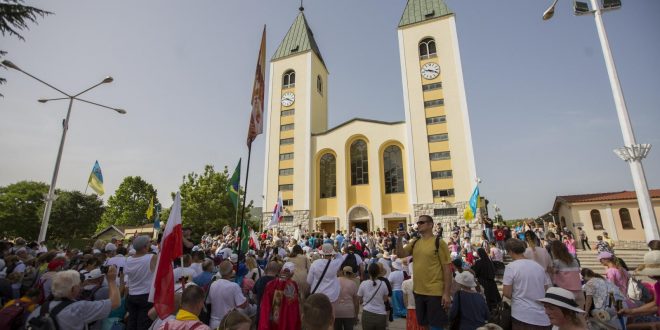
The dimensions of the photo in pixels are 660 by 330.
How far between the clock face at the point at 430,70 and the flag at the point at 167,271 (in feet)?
88.9

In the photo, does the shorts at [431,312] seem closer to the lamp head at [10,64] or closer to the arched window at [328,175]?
the lamp head at [10,64]

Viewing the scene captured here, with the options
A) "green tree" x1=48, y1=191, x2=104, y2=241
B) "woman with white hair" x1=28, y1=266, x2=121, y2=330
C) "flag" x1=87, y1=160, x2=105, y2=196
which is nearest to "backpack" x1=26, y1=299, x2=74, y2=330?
"woman with white hair" x1=28, y1=266, x2=121, y2=330

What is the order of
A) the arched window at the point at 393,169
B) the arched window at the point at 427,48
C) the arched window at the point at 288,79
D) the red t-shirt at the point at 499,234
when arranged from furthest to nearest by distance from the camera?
the arched window at the point at 288,79 < the arched window at the point at 427,48 < the arched window at the point at 393,169 < the red t-shirt at the point at 499,234

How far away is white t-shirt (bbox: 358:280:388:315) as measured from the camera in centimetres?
470

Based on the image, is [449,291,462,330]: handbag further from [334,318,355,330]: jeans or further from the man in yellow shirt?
[334,318,355,330]: jeans

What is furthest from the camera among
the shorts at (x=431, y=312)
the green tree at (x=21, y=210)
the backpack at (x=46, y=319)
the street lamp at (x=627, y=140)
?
the green tree at (x=21, y=210)

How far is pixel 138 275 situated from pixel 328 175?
81.7 feet

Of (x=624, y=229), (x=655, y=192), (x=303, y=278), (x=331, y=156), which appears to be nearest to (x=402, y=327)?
(x=303, y=278)

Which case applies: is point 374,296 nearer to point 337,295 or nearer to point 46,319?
point 337,295

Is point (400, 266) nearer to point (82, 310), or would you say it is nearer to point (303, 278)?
point (303, 278)

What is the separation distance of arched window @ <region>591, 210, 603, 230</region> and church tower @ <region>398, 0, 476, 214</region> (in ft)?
33.0

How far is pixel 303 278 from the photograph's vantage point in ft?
19.1

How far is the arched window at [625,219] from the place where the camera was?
883 inches

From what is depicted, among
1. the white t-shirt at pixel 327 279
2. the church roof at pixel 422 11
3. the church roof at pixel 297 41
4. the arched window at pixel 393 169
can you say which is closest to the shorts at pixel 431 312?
the white t-shirt at pixel 327 279
